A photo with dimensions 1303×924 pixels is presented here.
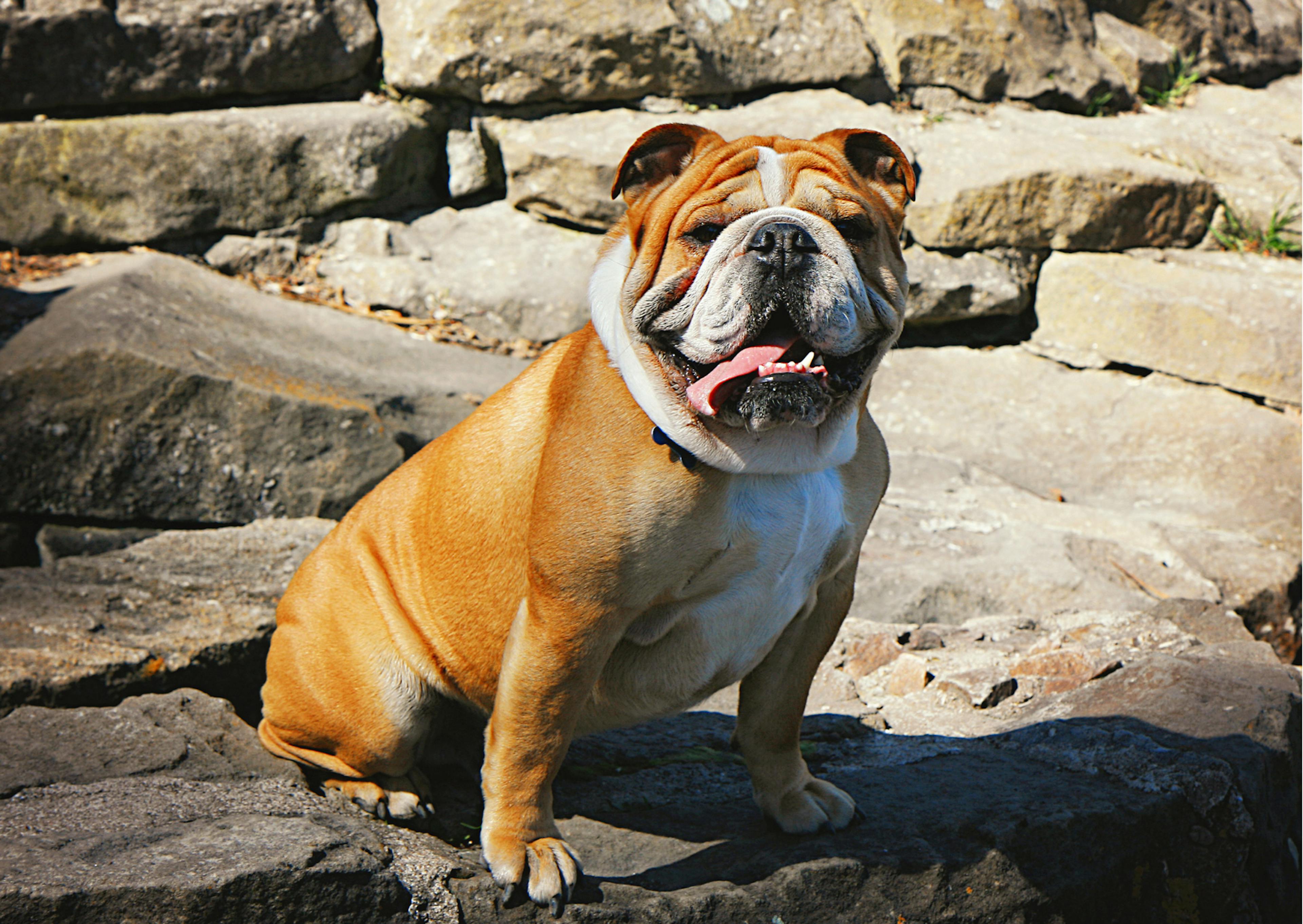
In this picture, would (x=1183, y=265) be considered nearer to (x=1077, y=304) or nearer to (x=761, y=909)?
(x=1077, y=304)

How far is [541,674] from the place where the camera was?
2.51 meters

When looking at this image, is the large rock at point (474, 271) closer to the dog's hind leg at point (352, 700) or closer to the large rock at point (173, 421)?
the large rock at point (173, 421)

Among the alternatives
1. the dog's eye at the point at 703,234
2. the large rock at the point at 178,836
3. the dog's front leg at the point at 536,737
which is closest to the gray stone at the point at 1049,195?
the dog's eye at the point at 703,234

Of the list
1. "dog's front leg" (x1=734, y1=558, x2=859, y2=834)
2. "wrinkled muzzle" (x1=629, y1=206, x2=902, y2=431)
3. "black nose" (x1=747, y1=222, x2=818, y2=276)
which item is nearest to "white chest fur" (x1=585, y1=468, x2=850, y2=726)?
"dog's front leg" (x1=734, y1=558, x2=859, y2=834)

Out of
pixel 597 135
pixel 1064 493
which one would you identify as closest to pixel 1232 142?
pixel 1064 493

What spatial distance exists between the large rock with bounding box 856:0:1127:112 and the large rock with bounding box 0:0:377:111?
419cm

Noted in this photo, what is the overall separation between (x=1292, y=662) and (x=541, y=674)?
4.75m

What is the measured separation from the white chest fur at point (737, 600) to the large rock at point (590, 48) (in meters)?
6.19

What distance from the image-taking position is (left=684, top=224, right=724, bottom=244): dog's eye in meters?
2.33

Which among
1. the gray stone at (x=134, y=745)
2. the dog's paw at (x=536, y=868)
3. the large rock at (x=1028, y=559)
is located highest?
the dog's paw at (x=536, y=868)

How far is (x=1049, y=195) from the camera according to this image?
7.86 metres

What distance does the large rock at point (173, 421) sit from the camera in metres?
5.04

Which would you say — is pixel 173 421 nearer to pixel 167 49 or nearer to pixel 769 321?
pixel 167 49

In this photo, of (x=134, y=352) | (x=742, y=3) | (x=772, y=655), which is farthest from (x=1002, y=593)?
(x=742, y=3)
